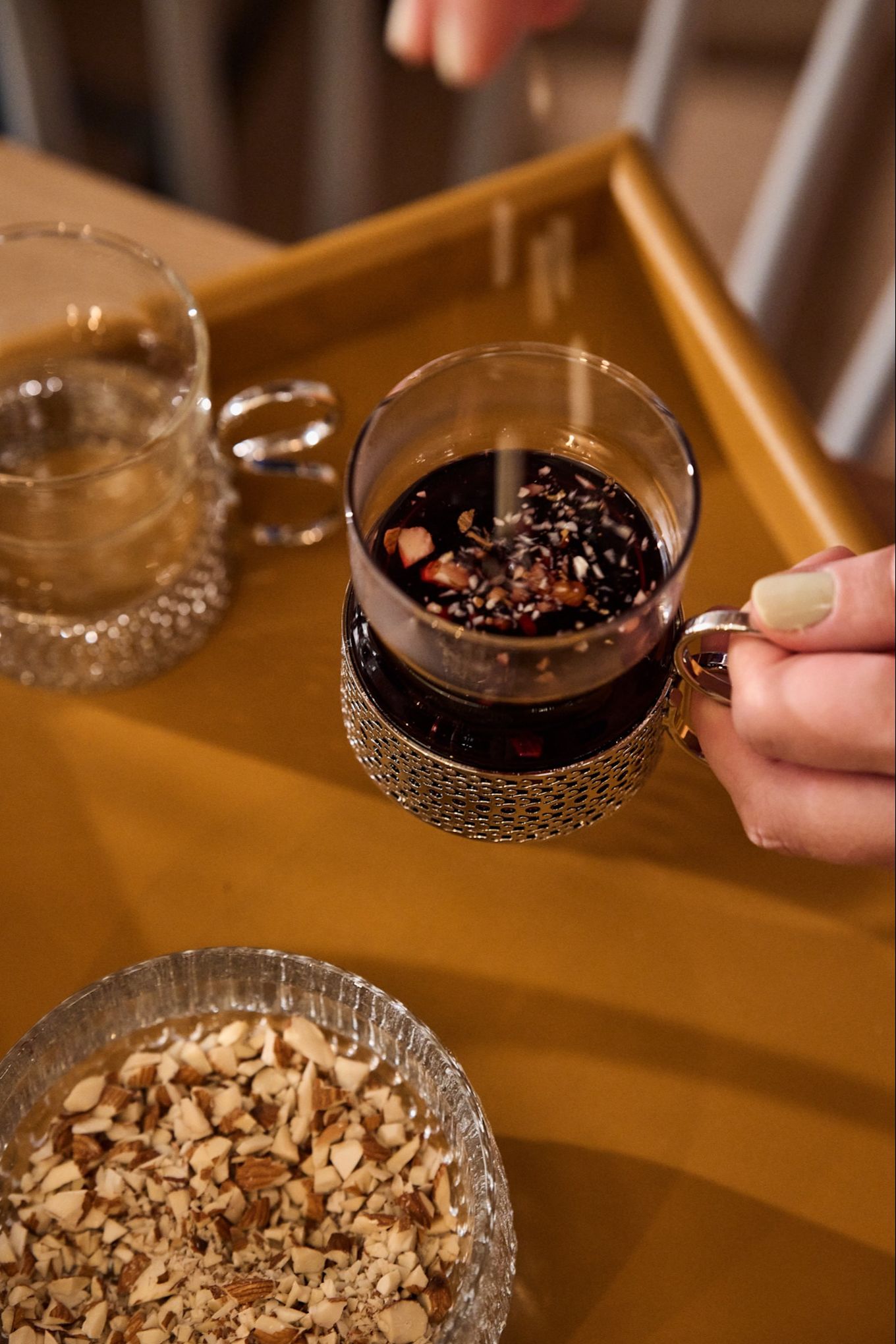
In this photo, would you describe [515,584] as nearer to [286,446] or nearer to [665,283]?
[286,446]

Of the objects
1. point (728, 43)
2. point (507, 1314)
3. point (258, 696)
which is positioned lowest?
point (507, 1314)

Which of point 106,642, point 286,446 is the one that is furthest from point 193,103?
point 106,642

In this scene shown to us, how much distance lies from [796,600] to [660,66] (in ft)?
2.68

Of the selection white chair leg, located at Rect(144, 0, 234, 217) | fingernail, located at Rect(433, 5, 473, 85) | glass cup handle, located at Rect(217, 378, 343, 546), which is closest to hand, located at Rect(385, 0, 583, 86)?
fingernail, located at Rect(433, 5, 473, 85)

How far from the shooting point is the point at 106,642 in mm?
764

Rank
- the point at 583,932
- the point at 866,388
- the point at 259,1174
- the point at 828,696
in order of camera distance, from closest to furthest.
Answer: the point at 828,696, the point at 259,1174, the point at 583,932, the point at 866,388

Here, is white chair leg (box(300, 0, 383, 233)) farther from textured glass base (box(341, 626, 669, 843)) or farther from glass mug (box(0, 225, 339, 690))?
textured glass base (box(341, 626, 669, 843))

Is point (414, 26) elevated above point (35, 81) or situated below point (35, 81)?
above

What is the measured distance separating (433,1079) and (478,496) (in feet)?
0.90

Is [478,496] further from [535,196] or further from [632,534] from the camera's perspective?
[535,196]

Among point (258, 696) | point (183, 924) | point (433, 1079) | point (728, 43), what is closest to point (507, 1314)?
point (433, 1079)

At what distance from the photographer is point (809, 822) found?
558 millimetres

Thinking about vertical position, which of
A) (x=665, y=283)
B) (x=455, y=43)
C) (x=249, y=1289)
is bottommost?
(x=249, y=1289)

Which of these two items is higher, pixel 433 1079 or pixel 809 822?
pixel 809 822
